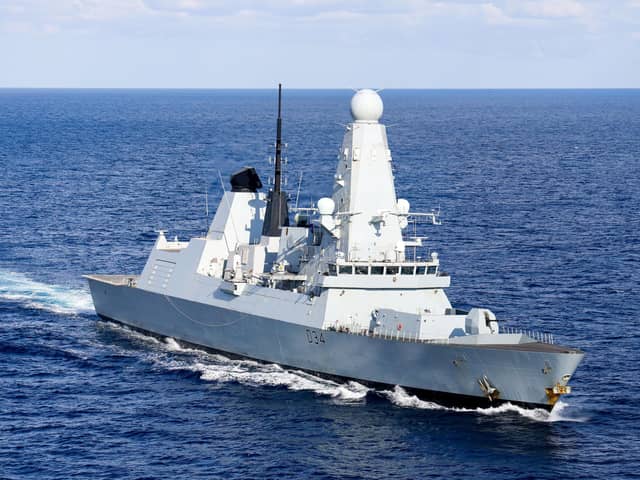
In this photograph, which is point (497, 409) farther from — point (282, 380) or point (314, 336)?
point (282, 380)

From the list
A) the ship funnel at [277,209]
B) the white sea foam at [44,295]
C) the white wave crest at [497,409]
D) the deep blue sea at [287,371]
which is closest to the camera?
the deep blue sea at [287,371]

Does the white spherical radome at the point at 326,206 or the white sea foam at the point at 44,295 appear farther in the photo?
the white sea foam at the point at 44,295

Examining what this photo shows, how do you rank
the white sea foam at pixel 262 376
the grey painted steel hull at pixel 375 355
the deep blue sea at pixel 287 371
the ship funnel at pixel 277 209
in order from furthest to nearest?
the ship funnel at pixel 277 209
the white sea foam at pixel 262 376
the grey painted steel hull at pixel 375 355
the deep blue sea at pixel 287 371

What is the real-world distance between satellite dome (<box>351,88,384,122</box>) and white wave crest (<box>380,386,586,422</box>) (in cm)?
1112

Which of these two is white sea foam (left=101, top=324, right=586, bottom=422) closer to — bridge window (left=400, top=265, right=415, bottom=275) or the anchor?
the anchor

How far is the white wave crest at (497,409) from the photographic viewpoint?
37.2m

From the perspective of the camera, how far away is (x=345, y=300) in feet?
138

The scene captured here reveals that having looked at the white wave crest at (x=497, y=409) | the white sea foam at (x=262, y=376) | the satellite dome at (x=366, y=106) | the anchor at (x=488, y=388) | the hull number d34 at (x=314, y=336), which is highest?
the satellite dome at (x=366, y=106)

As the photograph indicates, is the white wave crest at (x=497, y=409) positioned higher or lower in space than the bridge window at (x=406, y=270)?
lower

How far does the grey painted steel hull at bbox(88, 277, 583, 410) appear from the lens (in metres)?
37.0

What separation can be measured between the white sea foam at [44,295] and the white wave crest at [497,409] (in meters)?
20.4

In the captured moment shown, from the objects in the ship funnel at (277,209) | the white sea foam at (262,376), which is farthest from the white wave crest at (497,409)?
the ship funnel at (277,209)

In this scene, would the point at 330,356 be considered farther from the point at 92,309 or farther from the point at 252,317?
the point at 92,309

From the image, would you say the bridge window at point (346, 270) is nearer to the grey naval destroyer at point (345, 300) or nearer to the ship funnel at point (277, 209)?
the grey naval destroyer at point (345, 300)
